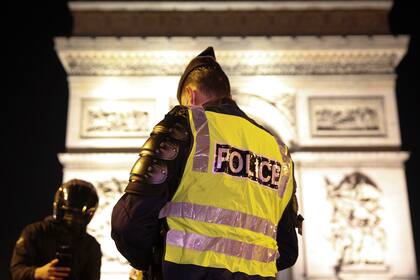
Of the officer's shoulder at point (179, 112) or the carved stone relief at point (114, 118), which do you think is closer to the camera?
the officer's shoulder at point (179, 112)

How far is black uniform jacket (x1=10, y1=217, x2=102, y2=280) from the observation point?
2.88m

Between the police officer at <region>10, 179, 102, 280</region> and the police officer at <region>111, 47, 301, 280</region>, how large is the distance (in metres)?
1.09

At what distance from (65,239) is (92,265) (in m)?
0.20

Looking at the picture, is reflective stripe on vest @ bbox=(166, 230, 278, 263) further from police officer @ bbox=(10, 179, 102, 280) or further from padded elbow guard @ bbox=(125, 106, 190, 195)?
police officer @ bbox=(10, 179, 102, 280)

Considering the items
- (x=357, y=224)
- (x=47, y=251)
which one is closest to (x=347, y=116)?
(x=357, y=224)

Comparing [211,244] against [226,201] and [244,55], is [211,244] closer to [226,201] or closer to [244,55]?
[226,201]

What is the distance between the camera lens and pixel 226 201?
1.92 m

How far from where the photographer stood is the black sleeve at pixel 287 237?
2.34 m

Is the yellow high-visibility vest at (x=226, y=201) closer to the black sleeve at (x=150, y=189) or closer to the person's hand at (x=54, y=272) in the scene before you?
the black sleeve at (x=150, y=189)

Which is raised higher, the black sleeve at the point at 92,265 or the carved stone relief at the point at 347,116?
the carved stone relief at the point at 347,116

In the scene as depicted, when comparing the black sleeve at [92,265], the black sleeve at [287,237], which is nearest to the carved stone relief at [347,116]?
the black sleeve at [92,265]

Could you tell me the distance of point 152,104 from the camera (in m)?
8.71

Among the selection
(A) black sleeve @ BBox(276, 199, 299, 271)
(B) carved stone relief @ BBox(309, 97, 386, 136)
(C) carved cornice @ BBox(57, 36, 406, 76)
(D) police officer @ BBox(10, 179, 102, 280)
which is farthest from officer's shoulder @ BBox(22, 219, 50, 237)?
(B) carved stone relief @ BBox(309, 97, 386, 136)

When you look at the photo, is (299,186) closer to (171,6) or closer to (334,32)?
(334,32)
